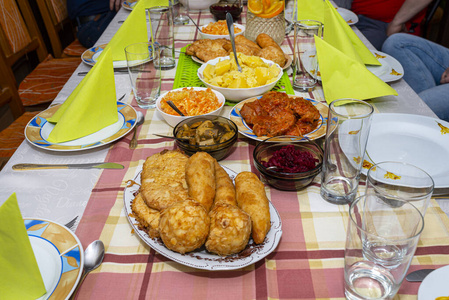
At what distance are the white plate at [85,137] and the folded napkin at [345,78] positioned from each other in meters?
0.83

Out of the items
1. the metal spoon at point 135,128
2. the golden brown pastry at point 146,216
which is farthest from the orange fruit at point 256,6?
the golden brown pastry at point 146,216

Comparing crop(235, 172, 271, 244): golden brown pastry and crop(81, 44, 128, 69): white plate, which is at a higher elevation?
crop(235, 172, 271, 244): golden brown pastry

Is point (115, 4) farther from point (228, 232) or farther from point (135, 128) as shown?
point (228, 232)

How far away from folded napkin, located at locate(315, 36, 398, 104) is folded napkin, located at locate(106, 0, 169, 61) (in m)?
0.96

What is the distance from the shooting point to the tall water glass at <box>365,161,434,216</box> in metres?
0.94

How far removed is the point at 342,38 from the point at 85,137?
4.01 ft

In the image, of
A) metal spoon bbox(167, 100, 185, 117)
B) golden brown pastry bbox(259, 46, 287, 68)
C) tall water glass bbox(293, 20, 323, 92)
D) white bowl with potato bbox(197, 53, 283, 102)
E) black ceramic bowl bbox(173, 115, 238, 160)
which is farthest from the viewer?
golden brown pastry bbox(259, 46, 287, 68)

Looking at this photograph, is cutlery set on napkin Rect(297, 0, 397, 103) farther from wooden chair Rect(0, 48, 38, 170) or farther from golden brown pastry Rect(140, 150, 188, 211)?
wooden chair Rect(0, 48, 38, 170)

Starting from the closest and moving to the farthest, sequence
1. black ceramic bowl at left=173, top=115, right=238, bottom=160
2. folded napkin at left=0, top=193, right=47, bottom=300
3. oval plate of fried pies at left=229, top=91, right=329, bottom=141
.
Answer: folded napkin at left=0, top=193, right=47, bottom=300 → black ceramic bowl at left=173, top=115, right=238, bottom=160 → oval plate of fried pies at left=229, top=91, right=329, bottom=141

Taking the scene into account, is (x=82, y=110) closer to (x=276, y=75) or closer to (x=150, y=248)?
(x=150, y=248)

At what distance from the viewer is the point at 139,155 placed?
1.34m

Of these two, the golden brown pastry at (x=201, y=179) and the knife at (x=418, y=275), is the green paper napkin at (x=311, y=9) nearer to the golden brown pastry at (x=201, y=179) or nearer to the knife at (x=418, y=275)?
the golden brown pastry at (x=201, y=179)

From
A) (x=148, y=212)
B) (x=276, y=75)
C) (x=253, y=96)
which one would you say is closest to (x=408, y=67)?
(x=276, y=75)

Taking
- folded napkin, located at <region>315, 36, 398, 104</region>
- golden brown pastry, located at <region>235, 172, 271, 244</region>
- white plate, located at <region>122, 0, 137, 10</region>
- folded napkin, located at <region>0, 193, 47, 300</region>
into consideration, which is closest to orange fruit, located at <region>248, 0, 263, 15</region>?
folded napkin, located at <region>315, 36, 398, 104</region>
